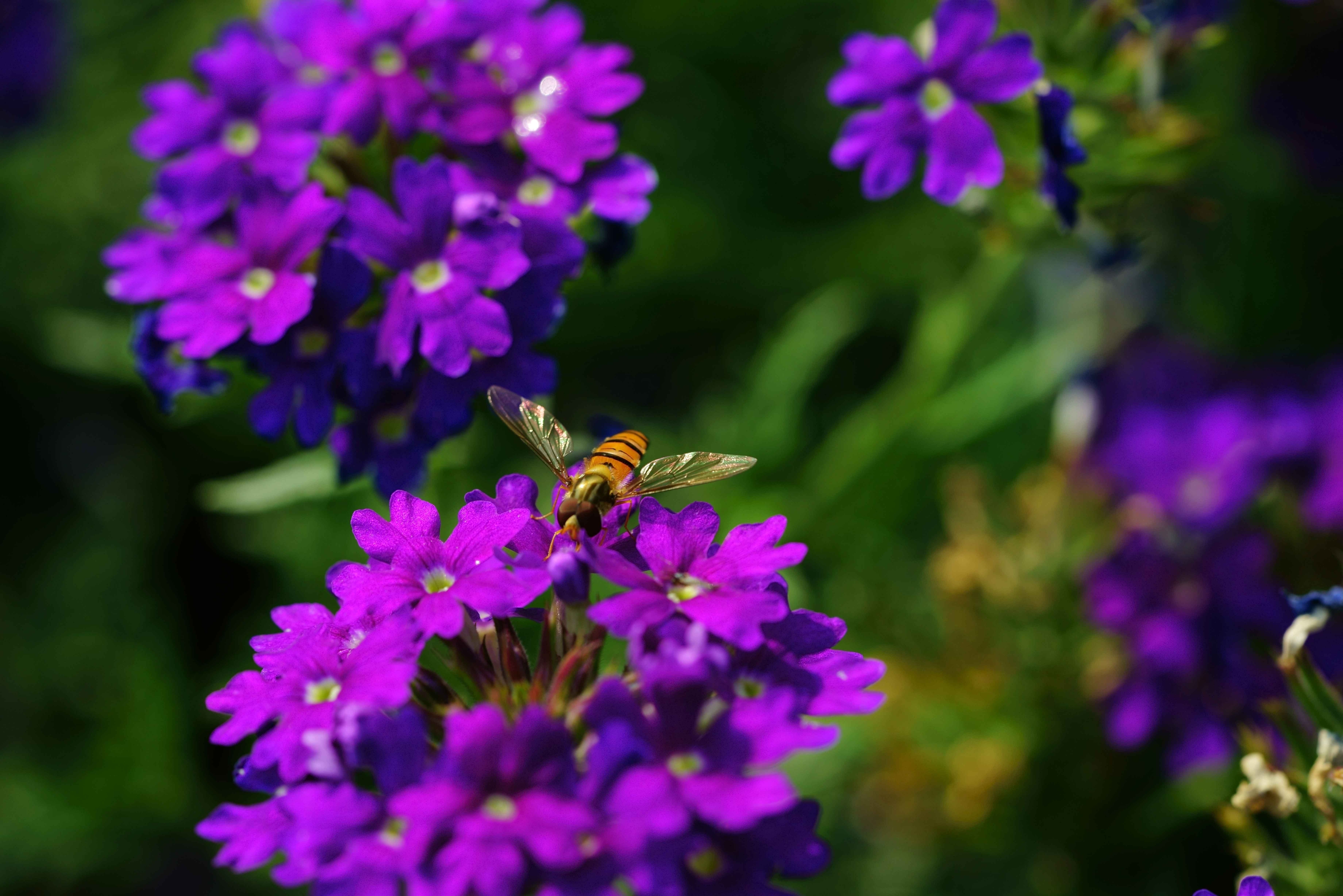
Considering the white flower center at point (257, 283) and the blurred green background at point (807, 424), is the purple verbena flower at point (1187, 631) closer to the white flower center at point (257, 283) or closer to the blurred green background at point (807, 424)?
the blurred green background at point (807, 424)

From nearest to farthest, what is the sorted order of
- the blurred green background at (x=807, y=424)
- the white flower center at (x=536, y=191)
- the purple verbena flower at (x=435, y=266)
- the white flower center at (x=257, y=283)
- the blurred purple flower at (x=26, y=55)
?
the purple verbena flower at (x=435, y=266) < the white flower center at (x=257, y=283) < the white flower center at (x=536, y=191) < the blurred green background at (x=807, y=424) < the blurred purple flower at (x=26, y=55)

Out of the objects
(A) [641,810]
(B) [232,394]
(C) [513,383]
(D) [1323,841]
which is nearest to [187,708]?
(B) [232,394]

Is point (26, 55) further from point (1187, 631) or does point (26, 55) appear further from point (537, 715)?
point (1187, 631)

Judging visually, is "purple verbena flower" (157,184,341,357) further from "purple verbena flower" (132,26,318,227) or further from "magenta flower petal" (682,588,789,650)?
"magenta flower petal" (682,588,789,650)

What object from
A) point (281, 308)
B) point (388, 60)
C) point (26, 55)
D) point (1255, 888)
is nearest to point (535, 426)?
point (281, 308)

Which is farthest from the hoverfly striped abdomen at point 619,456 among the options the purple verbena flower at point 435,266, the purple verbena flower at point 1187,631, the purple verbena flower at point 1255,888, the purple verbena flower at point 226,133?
the purple verbena flower at point 1187,631

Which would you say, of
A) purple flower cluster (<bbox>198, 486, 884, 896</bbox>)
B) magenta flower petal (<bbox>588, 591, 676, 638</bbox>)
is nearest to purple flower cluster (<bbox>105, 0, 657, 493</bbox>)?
purple flower cluster (<bbox>198, 486, 884, 896</bbox>)
